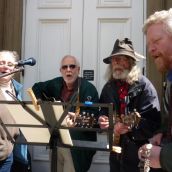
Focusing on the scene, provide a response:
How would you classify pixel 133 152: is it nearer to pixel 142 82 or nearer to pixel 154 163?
pixel 142 82

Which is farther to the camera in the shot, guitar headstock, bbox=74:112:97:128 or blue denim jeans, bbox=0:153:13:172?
blue denim jeans, bbox=0:153:13:172

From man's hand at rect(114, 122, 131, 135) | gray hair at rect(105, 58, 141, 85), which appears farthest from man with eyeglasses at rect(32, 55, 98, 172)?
man's hand at rect(114, 122, 131, 135)

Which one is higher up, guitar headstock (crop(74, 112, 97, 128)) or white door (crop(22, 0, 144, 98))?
white door (crop(22, 0, 144, 98))

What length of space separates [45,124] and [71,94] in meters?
1.56

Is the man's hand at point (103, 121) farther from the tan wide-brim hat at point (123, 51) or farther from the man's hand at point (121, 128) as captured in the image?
the tan wide-brim hat at point (123, 51)

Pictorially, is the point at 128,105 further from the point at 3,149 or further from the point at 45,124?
the point at 3,149

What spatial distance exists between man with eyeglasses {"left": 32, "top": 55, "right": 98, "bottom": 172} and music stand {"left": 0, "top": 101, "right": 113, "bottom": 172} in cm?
118

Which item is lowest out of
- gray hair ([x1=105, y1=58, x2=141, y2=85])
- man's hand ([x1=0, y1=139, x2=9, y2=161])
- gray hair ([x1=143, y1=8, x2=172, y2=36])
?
man's hand ([x1=0, y1=139, x2=9, y2=161])

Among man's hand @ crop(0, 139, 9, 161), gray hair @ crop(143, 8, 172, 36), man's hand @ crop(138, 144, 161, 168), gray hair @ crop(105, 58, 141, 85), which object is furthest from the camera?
man's hand @ crop(0, 139, 9, 161)

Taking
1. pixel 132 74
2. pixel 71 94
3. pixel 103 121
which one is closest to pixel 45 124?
pixel 103 121

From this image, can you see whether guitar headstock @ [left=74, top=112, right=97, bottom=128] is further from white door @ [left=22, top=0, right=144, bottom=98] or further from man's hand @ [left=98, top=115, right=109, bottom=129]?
white door @ [left=22, top=0, right=144, bottom=98]

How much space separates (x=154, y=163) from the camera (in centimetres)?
233

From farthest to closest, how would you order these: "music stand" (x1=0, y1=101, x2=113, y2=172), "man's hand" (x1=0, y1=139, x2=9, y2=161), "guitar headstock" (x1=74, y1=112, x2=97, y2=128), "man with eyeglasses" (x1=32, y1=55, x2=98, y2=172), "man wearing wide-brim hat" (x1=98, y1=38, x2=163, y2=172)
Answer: "man with eyeglasses" (x1=32, y1=55, x2=98, y2=172), "man's hand" (x1=0, y1=139, x2=9, y2=161), "man wearing wide-brim hat" (x1=98, y1=38, x2=163, y2=172), "guitar headstock" (x1=74, y1=112, x2=97, y2=128), "music stand" (x1=0, y1=101, x2=113, y2=172)

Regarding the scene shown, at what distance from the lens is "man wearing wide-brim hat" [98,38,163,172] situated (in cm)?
354
